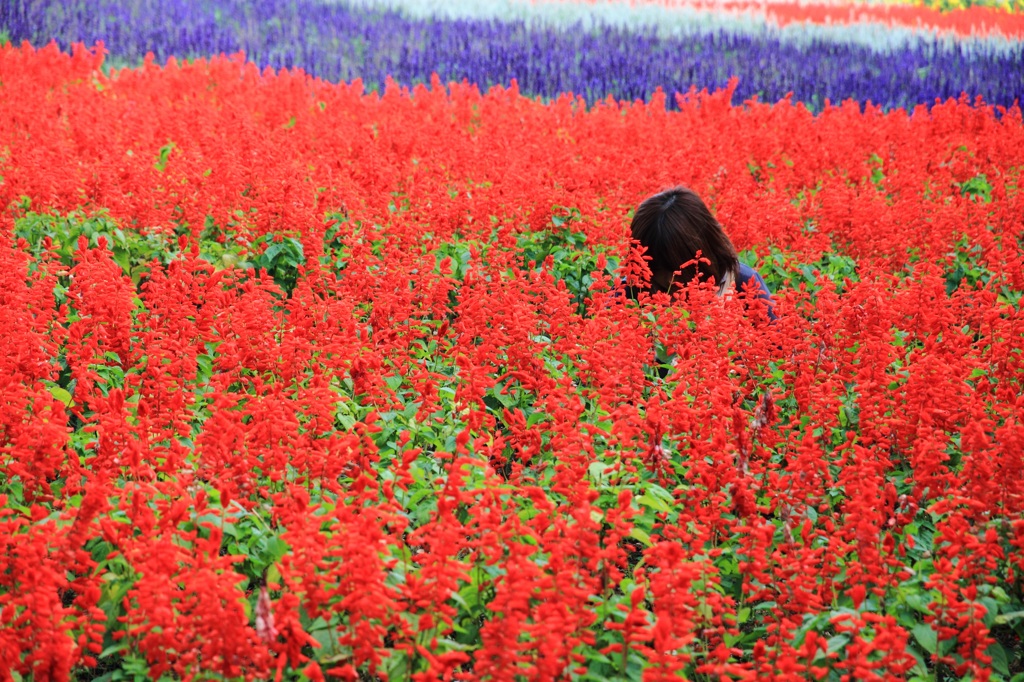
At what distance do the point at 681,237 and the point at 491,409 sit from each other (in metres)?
1.75

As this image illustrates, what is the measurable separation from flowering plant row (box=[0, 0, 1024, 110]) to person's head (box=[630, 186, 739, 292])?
767 cm

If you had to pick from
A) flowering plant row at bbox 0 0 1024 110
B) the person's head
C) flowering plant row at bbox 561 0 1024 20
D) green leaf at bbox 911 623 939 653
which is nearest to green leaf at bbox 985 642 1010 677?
green leaf at bbox 911 623 939 653

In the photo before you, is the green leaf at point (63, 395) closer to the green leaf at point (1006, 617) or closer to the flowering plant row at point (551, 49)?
the green leaf at point (1006, 617)

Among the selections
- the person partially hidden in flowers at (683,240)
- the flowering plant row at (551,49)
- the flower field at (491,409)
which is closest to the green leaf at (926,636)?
the flower field at (491,409)

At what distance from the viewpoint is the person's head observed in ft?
17.7

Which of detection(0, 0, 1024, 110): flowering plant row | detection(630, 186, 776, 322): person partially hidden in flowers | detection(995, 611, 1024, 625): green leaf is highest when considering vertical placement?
detection(0, 0, 1024, 110): flowering plant row

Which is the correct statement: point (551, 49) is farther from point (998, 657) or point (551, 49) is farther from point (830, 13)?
point (998, 657)

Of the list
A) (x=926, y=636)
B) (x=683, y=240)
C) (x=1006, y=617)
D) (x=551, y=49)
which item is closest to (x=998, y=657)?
(x=1006, y=617)

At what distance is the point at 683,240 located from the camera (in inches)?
211

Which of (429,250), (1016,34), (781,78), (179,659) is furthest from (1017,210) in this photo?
(1016,34)

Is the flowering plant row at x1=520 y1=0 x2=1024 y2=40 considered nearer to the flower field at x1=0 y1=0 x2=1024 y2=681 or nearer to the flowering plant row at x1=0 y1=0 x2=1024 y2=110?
the flowering plant row at x1=0 y1=0 x2=1024 y2=110

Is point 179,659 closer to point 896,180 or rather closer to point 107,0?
point 896,180

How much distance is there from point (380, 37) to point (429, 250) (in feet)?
36.6

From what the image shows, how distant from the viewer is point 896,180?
295 inches
